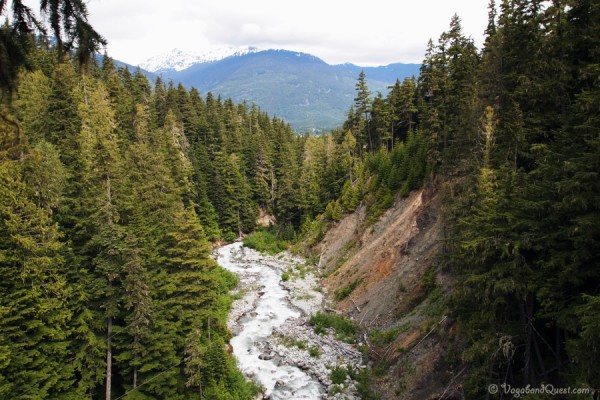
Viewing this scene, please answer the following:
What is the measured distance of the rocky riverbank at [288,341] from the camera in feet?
79.0

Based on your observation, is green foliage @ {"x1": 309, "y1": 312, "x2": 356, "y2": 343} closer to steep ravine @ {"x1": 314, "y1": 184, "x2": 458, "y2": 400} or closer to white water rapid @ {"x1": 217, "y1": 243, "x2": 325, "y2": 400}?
→ steep ravine @ {"x1": 314, "y1": 184, "x2": 458, "y2": 400}

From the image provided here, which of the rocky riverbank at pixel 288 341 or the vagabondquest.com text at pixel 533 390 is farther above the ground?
the vagabondquest.com text at pixel 533 390

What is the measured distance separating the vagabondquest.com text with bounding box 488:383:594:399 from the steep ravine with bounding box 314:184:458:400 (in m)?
3.89

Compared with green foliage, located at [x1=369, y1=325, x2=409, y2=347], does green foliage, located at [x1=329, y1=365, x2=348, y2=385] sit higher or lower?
lower

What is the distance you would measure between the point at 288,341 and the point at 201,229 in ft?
39.6

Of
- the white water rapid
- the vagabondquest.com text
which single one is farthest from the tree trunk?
the vagabondquest.com text

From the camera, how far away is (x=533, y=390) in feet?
38.6

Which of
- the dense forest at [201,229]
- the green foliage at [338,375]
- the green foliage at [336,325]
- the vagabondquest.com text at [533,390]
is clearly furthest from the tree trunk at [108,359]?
the vagabondquest.com text at [533,390]

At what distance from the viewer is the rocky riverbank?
24078mm

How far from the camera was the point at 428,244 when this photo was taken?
31.7m

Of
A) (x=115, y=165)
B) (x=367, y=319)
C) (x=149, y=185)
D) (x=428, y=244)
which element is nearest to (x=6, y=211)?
(x=115, y=165)

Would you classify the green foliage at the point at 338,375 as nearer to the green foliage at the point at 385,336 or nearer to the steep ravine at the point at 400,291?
the steep ravine at the point at 400,291

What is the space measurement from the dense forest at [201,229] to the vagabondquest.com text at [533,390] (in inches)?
12.3

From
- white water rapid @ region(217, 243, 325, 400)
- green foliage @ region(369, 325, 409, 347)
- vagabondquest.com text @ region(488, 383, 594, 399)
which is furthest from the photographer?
green foliage @ region(369, 325, 409, 347)
